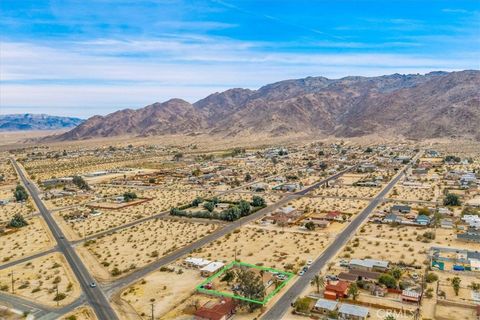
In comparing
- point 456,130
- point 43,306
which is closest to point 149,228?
point 43,306

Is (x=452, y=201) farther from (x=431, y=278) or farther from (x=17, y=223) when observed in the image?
(x=17, y=223)

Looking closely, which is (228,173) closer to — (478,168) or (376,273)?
(478,168)

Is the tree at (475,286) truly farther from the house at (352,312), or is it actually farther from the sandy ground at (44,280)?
the sandy ground at (44,280)

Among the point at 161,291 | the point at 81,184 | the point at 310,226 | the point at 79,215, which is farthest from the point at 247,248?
the point at 81,184

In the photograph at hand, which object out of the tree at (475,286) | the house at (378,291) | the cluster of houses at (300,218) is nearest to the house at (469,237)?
the tree at (475,286)

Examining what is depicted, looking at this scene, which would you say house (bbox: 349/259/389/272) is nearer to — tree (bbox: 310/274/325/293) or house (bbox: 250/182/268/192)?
tree (bbox: 310/274/325/293)

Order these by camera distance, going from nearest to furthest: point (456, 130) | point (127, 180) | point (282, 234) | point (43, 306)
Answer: point (43, 306) → point (282, 234) → point (127, 180) → point (456, 130)

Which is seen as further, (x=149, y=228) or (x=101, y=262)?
(x=149, y=228)
